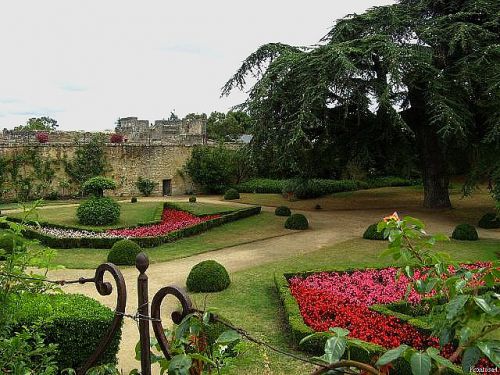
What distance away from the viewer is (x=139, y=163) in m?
28.9

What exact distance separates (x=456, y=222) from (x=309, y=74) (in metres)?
7.44

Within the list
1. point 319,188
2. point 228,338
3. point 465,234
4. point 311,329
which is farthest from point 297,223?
point 228,338

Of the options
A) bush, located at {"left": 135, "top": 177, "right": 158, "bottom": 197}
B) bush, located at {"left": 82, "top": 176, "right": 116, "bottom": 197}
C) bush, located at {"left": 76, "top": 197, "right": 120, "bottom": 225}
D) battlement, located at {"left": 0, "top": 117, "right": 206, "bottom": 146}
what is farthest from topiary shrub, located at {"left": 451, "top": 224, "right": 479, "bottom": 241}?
battlement, located at {"left": 0, "top": 117, "right": 206, "bottom": 146}

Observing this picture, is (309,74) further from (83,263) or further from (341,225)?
(83,263)

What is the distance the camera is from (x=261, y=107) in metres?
16.6

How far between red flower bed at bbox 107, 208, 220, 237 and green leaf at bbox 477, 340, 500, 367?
13.6m

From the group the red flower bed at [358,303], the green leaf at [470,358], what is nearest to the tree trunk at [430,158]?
the red flower bed at [358,303]

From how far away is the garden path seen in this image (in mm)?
8458

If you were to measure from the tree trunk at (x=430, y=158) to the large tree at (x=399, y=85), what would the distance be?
0.13 feet

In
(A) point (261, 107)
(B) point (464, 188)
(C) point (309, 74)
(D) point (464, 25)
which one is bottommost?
(B) point (464, 188)

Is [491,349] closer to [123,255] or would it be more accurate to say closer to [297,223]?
[123,255]

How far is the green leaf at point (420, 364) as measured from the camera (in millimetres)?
1306

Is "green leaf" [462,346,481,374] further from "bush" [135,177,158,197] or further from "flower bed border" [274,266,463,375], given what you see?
"bush" [135,177,158,197]

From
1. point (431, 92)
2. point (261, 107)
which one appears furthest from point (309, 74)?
point (431, 92)
